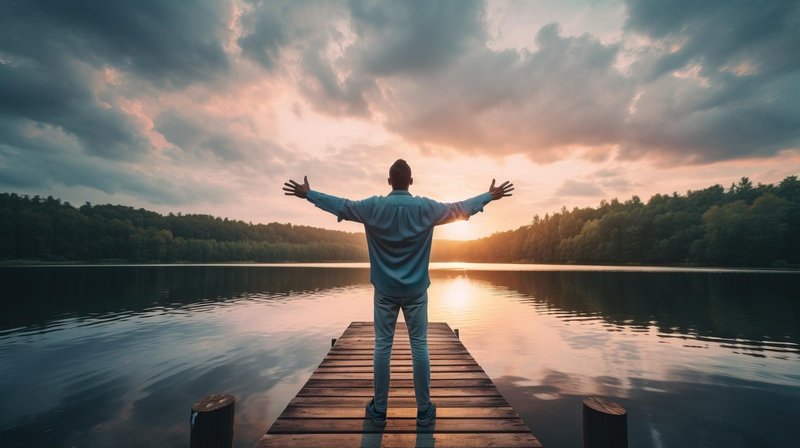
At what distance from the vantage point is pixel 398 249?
3676 mm

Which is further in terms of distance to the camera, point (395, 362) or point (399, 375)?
point (395, 362)

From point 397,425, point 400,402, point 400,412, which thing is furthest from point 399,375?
point 397,425

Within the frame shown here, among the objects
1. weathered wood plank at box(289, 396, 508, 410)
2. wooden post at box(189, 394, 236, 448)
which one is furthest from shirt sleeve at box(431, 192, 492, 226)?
wooden post at box(189, 394, 236, 448)

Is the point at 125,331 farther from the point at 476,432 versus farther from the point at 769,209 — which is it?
the point at 769,209

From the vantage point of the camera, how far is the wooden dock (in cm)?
363

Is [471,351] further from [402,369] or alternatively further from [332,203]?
[332,203]

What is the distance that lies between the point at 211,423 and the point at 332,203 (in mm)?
2781

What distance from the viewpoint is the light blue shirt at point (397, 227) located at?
12.0 ft

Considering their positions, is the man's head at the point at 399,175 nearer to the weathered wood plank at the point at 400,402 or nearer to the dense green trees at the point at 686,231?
the weathered wood plank at the point at 400,402

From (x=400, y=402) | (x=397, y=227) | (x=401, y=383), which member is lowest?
(x=401, y=383)

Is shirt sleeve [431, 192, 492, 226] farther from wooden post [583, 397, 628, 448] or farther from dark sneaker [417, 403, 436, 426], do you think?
wooden post [583, 397, 628, 448]

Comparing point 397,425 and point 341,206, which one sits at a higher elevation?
point 341,206

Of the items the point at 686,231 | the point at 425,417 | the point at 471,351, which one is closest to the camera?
the point at 425,417

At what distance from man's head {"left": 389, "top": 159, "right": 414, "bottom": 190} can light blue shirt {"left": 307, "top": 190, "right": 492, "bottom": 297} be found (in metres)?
0.15
